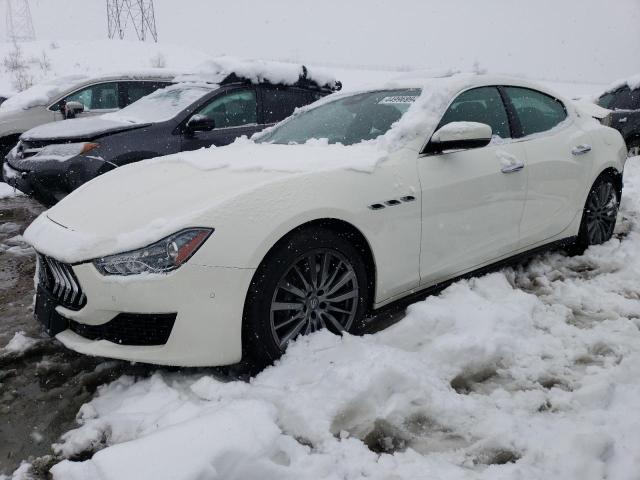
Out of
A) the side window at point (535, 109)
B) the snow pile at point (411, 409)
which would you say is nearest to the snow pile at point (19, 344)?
the snow pile at point (411, 409)

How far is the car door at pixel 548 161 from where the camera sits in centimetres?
361

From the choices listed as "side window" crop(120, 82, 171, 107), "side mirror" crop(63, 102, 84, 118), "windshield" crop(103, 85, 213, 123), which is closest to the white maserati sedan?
"windshield" crop(103, 85, 213, 123)

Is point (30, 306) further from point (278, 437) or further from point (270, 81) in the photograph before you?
point (270, 81)

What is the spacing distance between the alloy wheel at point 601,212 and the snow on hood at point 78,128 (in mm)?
4140

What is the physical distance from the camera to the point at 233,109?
228 inches

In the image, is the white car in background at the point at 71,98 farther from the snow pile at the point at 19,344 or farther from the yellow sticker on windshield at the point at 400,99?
the yellow sticker on windshield at the point at 400,99

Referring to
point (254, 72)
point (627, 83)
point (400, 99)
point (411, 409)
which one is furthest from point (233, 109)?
point (627, 83)

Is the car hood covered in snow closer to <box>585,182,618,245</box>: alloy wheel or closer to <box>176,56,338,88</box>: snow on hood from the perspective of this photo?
<box>176,56,338,88</box>: snow on hood

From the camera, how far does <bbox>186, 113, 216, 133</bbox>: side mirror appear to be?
203 inches

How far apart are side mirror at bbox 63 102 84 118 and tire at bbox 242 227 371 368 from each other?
5.53 metres

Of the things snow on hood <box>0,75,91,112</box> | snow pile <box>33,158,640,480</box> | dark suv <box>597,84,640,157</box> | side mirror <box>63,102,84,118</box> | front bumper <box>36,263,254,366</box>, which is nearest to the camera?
snow pile <box>33,158,640,480</box>

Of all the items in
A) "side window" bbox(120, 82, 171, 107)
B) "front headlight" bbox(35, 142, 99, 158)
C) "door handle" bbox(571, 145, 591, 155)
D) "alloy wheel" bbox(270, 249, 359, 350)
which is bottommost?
"alloy wheel" bbox(270, 249, 359, 350)

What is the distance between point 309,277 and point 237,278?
409mm

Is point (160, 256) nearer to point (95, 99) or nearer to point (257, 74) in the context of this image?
point (257, 74)
